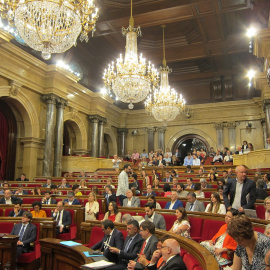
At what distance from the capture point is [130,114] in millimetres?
20266

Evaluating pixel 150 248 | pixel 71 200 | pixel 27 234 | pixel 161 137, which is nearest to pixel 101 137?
pixel 161 137

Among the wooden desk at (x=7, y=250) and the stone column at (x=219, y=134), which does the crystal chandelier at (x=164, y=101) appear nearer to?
the stone column at (x=219, y=134)

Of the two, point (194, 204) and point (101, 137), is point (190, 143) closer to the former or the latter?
point (101, 137)

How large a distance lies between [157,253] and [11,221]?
10.4 ft

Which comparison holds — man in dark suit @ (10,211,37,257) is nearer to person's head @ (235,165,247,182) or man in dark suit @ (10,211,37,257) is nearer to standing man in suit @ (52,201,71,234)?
standing man in suit @ (52,201,71,234)

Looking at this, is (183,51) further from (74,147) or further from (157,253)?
(157,253)

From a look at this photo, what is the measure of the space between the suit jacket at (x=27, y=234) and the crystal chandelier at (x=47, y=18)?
3040 mm

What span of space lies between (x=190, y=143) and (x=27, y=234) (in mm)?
15882

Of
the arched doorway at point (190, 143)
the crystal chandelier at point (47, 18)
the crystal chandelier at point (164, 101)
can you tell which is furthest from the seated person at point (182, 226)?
the arched doorway at point (190, 143)

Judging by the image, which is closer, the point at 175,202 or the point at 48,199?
the point at 175,202

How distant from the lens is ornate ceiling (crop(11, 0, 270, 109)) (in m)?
11.5

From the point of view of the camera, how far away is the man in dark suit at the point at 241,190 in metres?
4.06

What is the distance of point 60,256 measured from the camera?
3.67 meters

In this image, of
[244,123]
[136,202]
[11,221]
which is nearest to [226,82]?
[244,123]
